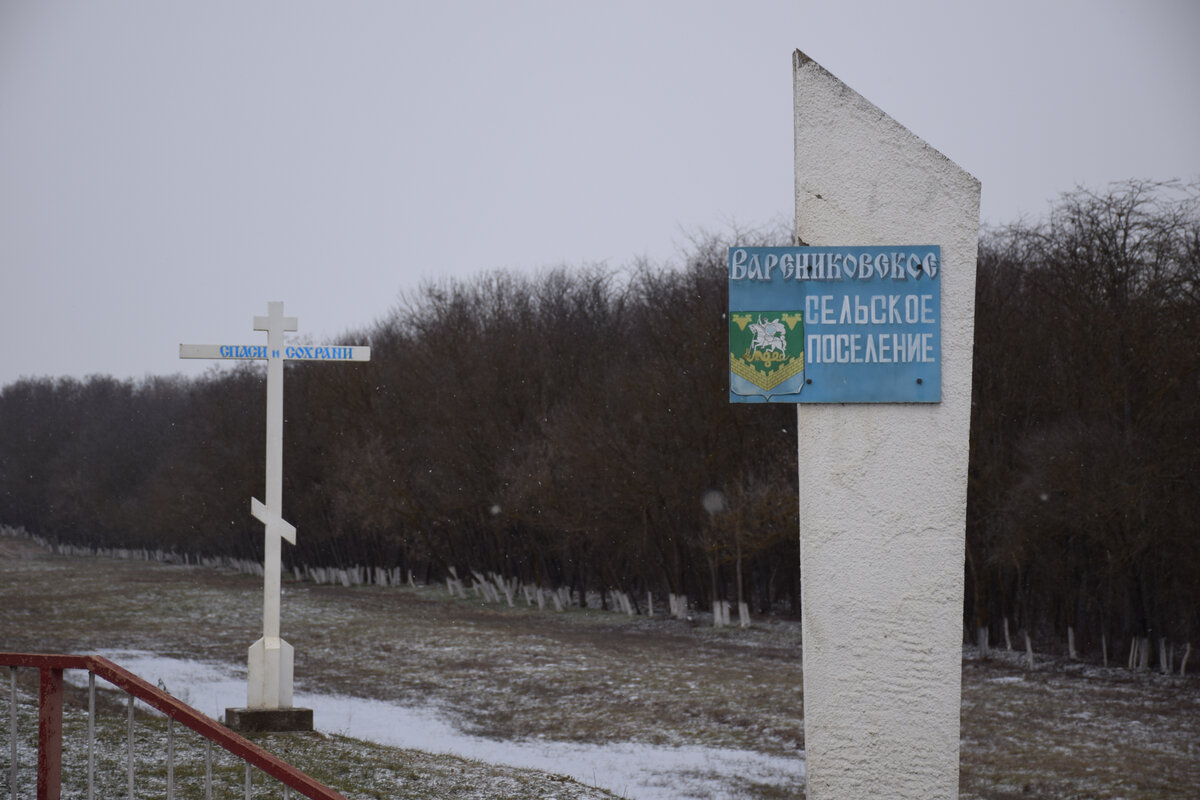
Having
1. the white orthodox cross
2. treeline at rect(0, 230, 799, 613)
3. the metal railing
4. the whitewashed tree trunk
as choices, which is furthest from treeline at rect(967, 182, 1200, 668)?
the metal railing

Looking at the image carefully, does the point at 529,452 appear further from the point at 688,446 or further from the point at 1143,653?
the point at 1143,653

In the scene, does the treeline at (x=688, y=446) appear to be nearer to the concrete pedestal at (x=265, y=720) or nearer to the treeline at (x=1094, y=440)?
the treeline at (x=1094, y=440)

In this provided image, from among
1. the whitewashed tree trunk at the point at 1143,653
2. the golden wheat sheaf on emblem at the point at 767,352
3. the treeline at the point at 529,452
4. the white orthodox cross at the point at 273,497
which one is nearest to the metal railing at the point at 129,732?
the golden wheat sheaf on emblem at the point at 767,352

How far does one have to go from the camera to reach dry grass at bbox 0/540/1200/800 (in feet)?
42.8

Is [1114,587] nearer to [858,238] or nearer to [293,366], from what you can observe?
[858,238]

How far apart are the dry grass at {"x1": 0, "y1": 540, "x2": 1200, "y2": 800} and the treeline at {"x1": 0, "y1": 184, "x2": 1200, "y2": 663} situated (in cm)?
271

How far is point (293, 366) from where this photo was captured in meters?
58.7

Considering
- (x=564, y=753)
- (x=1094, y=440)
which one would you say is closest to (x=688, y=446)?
(x=1094, y=440)

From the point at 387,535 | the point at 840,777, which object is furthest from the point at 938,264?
the point at 387,535

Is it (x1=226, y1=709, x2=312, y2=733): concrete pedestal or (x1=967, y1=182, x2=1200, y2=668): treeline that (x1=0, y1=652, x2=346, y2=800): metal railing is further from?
(x1=967, y1=182, x2=1200, y2=668): treeline

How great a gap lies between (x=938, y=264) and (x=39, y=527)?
10318 cm

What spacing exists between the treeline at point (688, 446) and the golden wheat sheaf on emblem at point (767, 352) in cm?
1784

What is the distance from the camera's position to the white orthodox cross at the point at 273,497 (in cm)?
1012

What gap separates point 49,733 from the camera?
14.6ft
